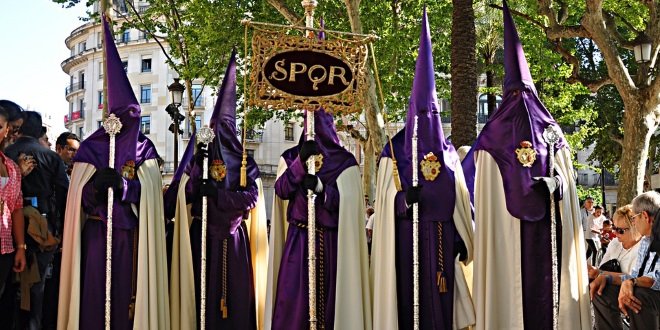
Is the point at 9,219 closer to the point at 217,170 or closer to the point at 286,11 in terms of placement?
the point at 217,170

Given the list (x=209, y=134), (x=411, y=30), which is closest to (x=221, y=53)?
(x=411, y=30)

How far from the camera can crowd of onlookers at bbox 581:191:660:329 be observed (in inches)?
261

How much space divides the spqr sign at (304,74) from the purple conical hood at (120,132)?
1.20 meters

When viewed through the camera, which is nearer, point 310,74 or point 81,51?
point 310,74

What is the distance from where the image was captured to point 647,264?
22.3 ft

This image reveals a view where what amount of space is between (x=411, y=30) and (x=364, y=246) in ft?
60.8

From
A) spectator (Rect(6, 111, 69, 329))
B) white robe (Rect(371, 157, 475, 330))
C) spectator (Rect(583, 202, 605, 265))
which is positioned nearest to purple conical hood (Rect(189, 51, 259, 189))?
spectator (Rect(6, 111, 69, 329))

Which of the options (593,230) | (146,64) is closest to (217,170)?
(593,230)

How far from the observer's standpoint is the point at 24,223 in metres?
6.86

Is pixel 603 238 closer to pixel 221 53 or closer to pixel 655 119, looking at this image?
pixel 655 119

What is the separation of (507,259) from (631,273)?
3.74ft

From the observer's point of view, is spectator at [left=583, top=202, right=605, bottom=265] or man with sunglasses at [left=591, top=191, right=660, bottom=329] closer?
man with sunglasses at [left=591, top=191, right=660, bottom=329]

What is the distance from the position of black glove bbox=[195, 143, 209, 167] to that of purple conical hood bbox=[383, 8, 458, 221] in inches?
68.9

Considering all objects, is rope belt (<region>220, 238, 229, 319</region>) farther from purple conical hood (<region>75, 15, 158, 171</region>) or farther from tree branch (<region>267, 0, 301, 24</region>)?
tree branch (<region>267, 0, 301, 24</region>)
